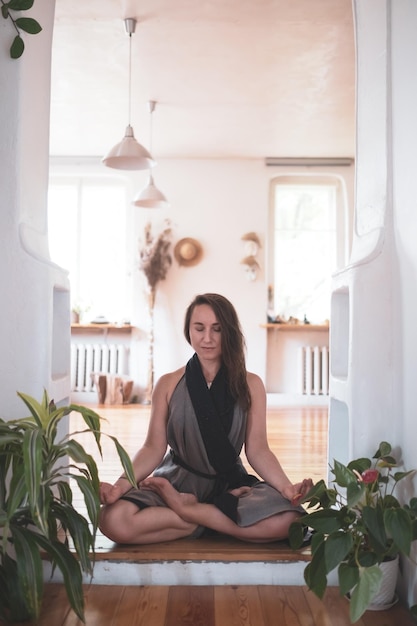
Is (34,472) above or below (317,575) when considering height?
above

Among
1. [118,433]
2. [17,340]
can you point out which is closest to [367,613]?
[17,340]

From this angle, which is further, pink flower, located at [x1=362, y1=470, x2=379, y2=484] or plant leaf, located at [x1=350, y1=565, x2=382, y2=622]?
pink flower, located at [x1=362, y1=470, x2=379, y2=484]

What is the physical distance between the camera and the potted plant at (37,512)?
1592 mm

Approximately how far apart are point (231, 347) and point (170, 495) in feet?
2.02

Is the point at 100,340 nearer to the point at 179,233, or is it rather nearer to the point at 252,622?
the point at 179,233

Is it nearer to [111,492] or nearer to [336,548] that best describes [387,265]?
[336,548]

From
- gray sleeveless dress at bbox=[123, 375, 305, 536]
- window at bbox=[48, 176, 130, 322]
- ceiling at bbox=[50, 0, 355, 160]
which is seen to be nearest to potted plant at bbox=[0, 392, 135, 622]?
gray sleeveless dress at bbox=[123, 375, 305, 536]

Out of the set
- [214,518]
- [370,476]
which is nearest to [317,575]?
[370,476]

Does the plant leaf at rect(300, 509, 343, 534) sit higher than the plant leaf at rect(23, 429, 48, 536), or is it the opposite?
the plant leaf at rect(23, 429, 48, 536)

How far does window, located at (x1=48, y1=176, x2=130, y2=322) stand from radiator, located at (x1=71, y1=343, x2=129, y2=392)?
508 mm

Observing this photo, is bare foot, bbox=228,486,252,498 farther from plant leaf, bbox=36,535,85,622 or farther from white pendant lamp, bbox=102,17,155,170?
white pendant lamp, bbox=102,17,155,170

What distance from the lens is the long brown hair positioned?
243 centimetres

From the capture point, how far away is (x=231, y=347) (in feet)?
8.01

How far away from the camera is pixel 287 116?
19.6ft
